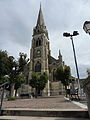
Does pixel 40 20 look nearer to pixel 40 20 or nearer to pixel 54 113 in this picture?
pixel 40 20

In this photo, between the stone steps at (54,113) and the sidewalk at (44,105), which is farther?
the sidewalk at (44,105)

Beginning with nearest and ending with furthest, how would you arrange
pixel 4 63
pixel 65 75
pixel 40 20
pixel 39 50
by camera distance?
1. pixel 4 63
2. pixel 65 75
3. pixel 39 50
4. pixel 40 20

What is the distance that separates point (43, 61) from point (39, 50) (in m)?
7.14

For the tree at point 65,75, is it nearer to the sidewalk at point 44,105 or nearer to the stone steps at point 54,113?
the sidewalk at point 44,105

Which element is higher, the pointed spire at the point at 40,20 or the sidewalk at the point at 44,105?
the pointed spire at the point at 40,20

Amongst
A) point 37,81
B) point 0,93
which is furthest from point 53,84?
point 0,93

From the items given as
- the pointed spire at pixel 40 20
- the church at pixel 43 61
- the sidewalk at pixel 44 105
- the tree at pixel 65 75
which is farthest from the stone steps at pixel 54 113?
the pointed spire at pixel 40 20

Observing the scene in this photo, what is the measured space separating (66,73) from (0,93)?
103 feet

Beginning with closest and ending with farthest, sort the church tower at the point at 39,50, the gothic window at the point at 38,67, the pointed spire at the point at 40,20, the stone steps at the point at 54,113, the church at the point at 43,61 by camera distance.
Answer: the stone steps at the point at 54,113
the church at the point at 43,61
the church tower at the point at 39,50
the gothic window at the point at 38,67
the pointed spire at the point at 40,20

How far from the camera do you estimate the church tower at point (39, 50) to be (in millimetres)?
55456

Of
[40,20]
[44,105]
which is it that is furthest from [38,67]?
[44,105]

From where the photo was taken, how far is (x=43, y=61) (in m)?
55.3

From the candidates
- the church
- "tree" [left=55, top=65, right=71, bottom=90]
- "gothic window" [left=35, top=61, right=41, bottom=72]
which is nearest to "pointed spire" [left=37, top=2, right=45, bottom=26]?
the church

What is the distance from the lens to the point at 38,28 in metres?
67.6
